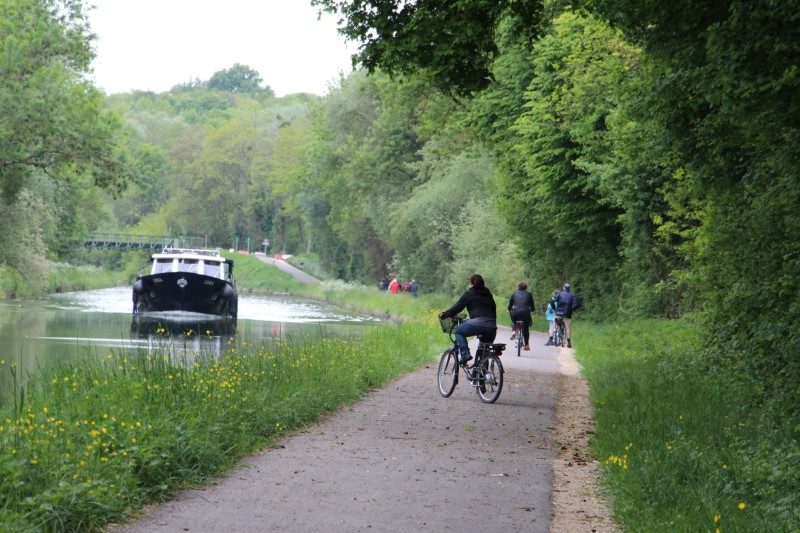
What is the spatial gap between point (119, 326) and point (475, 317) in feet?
81.9

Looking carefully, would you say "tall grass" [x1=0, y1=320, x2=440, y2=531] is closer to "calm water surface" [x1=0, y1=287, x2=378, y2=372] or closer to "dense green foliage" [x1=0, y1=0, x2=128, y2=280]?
"calm water surface" [x1=0, y1=287, x2=378, y2=372]

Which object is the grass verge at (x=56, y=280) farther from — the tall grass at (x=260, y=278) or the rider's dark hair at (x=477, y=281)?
the rider's dark hair at (x=477, y=281)

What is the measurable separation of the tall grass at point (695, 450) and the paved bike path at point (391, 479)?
728 millimetres

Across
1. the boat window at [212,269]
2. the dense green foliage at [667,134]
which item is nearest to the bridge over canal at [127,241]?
the boat window at [212,269]

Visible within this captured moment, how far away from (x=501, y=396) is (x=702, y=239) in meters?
6.94

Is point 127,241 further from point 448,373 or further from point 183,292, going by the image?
point 448,373

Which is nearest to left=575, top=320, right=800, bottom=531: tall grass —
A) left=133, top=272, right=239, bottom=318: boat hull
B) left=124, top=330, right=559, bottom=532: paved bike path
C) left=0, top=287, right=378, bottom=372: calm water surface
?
left=124, top=330, right=559, bottom=532: paved bike path

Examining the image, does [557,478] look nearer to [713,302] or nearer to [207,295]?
[713,302]

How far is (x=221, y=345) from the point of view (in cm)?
3106

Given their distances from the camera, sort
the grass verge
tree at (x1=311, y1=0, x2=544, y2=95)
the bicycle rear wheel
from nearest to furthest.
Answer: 1. tree at (x1=311, y1=0, x2=544, y2=95)
2. the bicycle rear wheel
3. the grass verge

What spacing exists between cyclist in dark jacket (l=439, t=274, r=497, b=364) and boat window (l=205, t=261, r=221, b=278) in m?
31.5

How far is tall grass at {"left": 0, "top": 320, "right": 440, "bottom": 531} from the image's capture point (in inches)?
301

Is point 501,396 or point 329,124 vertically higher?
point 329,124

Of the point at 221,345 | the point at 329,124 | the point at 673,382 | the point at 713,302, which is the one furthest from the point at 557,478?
the point at 329,124
